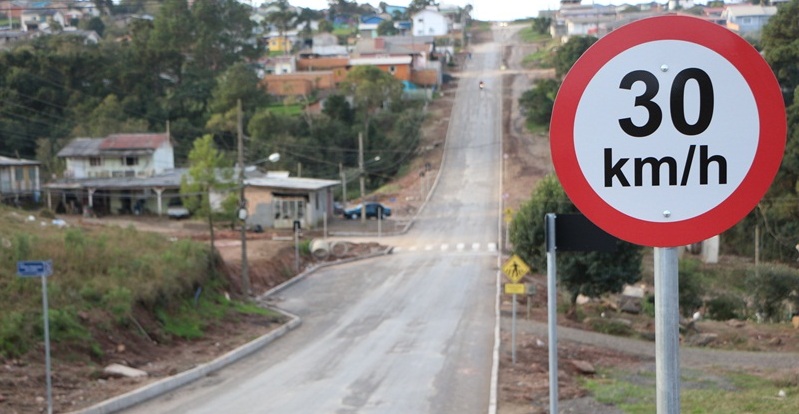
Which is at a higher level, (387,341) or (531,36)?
(531,36)

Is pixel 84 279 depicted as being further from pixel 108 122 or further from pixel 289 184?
pixel 108 122

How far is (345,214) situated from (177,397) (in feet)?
135

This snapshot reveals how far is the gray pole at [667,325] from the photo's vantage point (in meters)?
2.48

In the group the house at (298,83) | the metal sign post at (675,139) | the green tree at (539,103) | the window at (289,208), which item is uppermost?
the house at (298,83)

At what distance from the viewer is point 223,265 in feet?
105

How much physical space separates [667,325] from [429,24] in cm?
14844

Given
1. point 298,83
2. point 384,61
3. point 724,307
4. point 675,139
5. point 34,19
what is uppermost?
point 34,19

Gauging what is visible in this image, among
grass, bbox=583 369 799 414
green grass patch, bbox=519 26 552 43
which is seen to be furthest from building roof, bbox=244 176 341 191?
green grass patch, bbox=519 26 552 43

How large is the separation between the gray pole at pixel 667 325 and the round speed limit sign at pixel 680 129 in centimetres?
6

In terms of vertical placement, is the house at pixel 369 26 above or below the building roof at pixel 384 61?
above

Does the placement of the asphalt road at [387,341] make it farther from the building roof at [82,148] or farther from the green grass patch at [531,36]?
the green grass patch at [531,36]

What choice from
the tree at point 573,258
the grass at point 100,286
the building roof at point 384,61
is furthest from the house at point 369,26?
the grass at point 100,286

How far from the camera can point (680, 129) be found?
2.53 meters

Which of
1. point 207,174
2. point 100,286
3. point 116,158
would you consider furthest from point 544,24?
point 100,286
